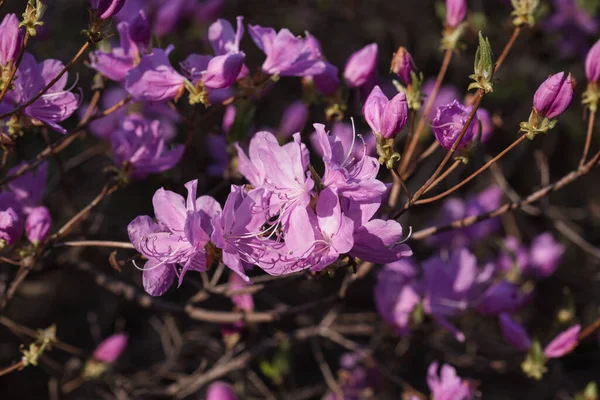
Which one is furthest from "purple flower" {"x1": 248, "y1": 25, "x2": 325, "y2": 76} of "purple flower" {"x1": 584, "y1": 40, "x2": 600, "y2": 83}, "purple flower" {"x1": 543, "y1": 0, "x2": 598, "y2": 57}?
"purple flower" {"x1": 543, "y1": 0, "x2": 598, "y2": 57}

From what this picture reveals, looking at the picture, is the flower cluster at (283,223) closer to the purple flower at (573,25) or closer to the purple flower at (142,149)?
the purple flower at (142,149)

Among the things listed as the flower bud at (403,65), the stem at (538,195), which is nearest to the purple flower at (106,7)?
the flower bud at (403,65)

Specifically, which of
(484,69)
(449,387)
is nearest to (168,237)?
(484,69)

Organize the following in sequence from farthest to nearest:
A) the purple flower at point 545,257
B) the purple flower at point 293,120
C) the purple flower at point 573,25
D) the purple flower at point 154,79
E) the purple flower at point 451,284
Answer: the purple flower at point 573,25, the purple flower at point 545,257, the purple flower at point 293,120, the purple flower at point 451,284, the purple flower at point 154,79

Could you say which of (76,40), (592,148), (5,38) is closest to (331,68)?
(5,38)

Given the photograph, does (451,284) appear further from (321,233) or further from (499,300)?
(321,233)
